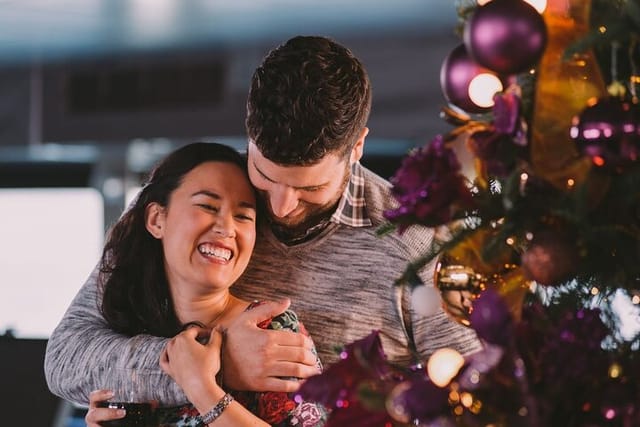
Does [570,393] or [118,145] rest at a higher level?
[570,393]

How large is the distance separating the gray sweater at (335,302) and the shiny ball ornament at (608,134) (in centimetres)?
81

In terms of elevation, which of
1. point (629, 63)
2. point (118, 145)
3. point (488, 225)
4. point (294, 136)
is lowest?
point (118, 145)

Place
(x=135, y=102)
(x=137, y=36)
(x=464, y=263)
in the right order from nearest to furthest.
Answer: (x=464, y=263)
(x=137, y=36)
(x=135, y=102)

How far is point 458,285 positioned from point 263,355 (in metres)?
0.57

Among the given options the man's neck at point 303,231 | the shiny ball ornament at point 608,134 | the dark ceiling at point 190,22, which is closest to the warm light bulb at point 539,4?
the shiny ball ornament at point 608,134

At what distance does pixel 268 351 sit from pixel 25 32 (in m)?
3.97

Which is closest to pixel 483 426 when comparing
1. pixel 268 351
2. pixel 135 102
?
pixel 268 351

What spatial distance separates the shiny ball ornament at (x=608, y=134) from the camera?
891mm

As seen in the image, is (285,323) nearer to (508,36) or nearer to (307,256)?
(307,256)

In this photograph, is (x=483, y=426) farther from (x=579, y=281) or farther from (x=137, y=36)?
(x=137, y=36)

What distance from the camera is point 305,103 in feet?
5.34

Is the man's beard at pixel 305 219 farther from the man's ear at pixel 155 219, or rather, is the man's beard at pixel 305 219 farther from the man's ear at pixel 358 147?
the man's ear at pixel 155 219

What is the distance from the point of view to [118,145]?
574 cm

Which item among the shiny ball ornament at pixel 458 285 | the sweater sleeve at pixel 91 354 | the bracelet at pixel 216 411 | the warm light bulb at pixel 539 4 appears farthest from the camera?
the sweater sleeve at pixel 91 354
